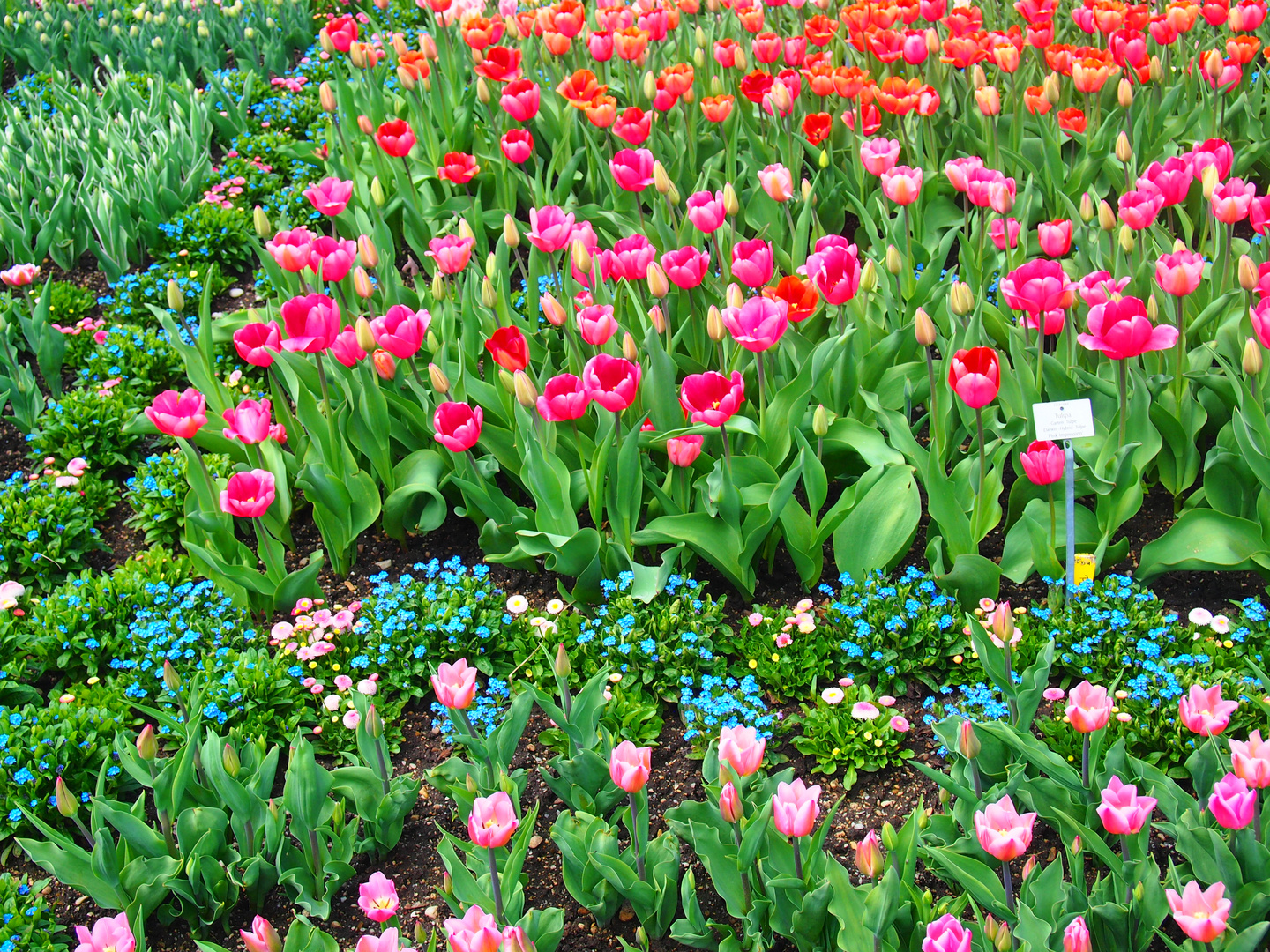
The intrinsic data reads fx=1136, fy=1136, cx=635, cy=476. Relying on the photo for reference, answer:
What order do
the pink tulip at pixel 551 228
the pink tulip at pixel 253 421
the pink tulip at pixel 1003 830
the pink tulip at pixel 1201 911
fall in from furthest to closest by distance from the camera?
the pink tulip at pixel 551 228, the pink tulip at pixel 253 421, the pink tulip at pixel 1003 830, the pink tulip at pixel 1201 911

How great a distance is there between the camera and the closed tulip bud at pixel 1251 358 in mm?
2494

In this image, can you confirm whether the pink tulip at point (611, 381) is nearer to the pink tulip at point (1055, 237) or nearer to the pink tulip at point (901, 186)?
the pink tulip at point (901, 186)

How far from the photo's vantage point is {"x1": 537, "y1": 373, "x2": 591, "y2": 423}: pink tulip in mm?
2523

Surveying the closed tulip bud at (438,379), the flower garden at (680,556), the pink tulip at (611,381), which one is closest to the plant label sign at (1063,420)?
the flower garden at (680,556)

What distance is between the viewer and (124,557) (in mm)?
3205

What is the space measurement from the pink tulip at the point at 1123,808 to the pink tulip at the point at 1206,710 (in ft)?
0.52

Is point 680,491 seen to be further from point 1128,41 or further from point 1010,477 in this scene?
point 1128,41

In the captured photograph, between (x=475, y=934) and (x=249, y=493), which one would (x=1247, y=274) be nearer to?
(x=475, y=934)

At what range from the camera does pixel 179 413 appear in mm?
2623

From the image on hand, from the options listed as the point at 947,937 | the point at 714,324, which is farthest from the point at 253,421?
the point at 947,937

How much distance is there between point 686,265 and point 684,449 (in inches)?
23.8

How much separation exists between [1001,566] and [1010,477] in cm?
53

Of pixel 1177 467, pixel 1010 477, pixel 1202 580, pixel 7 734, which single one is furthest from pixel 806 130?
pixel 7 734

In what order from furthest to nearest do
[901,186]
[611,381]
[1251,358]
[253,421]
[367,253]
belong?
[367,253]
[901,186]
[253,421]
[611,381]
[1251,358]
